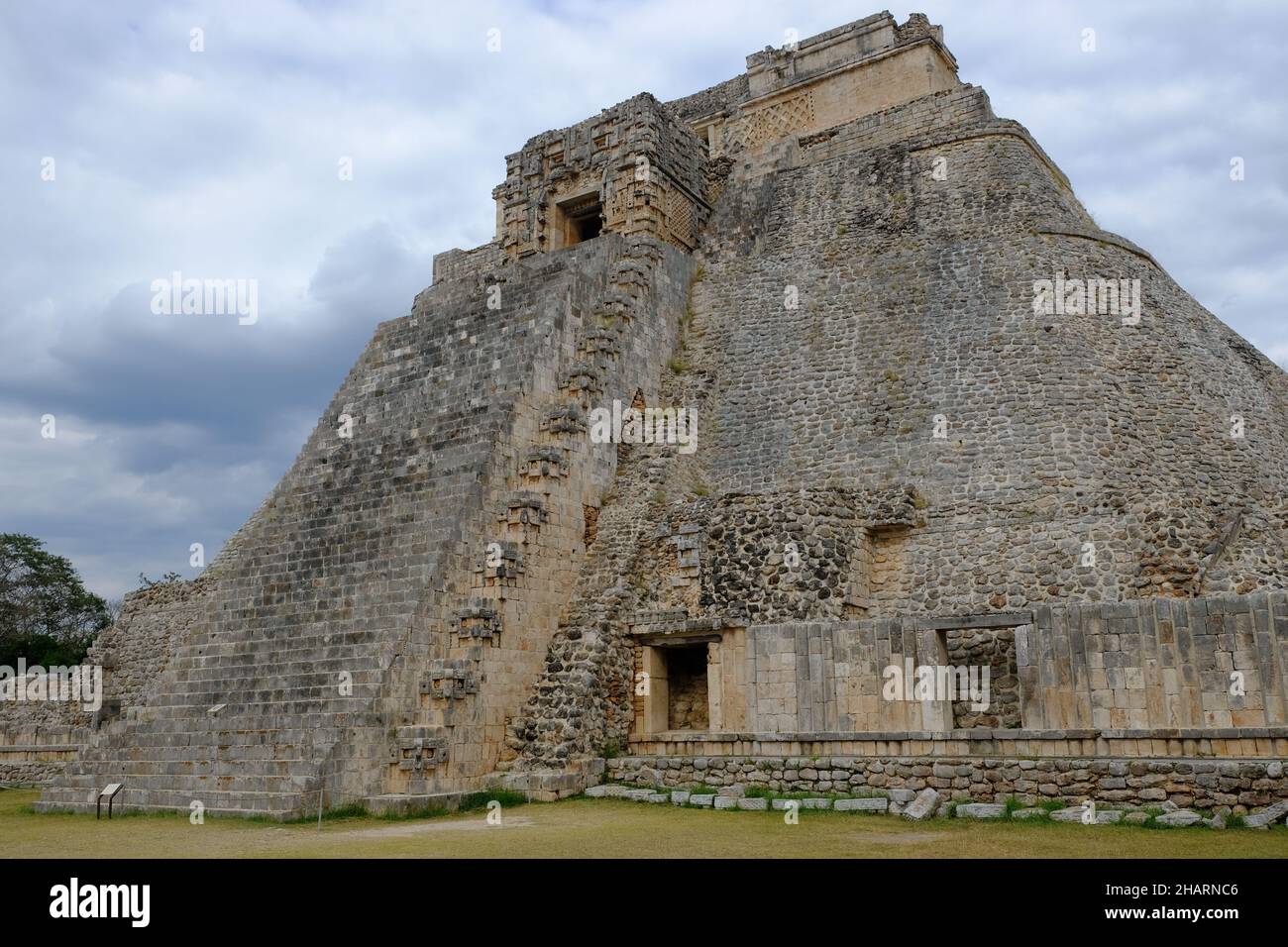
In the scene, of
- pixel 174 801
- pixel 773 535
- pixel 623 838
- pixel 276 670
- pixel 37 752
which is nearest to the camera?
pixel 623 838

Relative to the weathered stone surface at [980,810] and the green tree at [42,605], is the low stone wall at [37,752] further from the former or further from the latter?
the green tree at [42,605]

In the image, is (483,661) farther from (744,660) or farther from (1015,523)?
(1015,523)

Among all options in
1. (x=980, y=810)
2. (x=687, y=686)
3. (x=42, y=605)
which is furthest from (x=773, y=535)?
(x=42, y=605)

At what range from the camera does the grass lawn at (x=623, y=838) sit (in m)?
8.71

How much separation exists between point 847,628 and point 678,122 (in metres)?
14.5

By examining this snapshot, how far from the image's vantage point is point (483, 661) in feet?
45.8

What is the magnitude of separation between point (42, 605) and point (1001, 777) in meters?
37.1

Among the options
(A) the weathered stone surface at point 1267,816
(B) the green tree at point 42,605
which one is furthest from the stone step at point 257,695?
(B) the green tree at point 42,605

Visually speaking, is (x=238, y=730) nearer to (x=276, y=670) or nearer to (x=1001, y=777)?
(x=276, y=670)

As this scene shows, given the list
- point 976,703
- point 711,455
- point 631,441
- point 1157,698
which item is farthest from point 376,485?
point 1157,698

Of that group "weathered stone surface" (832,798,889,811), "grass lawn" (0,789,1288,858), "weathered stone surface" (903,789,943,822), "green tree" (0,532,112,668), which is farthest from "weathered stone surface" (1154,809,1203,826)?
"green tree" (0,532,112,668)

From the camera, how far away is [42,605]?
126ft

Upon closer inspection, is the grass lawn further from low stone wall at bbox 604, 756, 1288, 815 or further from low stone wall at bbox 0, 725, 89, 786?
low stone wall at bbox 0, 725, 89, 786

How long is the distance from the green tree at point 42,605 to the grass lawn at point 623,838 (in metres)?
28.2
